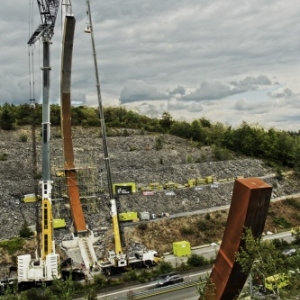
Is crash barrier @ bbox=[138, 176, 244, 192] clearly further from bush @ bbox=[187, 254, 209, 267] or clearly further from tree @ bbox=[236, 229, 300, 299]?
tree @ bbox=[236, 229, 300, 299]

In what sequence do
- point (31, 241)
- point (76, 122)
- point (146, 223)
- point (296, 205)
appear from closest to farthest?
point (31, 241) → point (146, 223) → point (296, 205) → point (76, 122)

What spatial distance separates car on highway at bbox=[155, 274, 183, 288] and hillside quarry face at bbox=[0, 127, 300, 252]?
891 cm

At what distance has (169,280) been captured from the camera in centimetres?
2292

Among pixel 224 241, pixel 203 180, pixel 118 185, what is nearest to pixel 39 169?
pixel 118 185

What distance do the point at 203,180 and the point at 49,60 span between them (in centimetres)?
2358

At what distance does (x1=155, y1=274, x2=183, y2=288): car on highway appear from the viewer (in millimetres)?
22641

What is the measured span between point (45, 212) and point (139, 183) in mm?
19311

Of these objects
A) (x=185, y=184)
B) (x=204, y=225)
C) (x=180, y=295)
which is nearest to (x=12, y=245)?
(x=180, y=295)

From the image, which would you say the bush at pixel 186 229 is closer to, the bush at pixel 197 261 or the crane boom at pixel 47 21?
the bush at pixel 197 261

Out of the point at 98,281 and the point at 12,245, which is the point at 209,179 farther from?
the point at 98,281

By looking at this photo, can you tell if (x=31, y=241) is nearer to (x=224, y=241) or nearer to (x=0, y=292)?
(x=0, y=292)

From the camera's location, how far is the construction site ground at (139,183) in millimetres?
32375

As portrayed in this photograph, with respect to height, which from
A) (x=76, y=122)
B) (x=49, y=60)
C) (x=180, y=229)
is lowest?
(x=180, y=229)

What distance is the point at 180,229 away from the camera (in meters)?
33.9
